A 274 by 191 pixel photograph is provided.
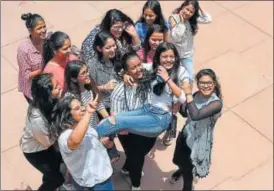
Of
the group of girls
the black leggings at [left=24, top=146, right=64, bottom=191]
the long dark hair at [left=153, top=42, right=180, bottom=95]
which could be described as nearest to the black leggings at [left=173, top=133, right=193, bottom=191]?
the group of girls

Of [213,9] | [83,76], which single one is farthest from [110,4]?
[83,76]

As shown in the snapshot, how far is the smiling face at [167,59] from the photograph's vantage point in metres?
4.44

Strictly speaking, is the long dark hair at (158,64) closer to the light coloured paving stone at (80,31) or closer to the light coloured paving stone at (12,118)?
the light coloured paving stone at (12,118)

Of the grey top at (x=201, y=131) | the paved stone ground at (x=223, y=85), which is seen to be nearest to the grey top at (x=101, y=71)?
the grey top at (x=201, y=131)

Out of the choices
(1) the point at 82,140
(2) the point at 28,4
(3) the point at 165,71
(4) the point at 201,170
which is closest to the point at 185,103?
(3) the point at 165,71

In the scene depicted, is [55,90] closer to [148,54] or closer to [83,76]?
[83,76]

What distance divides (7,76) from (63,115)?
3.06 m

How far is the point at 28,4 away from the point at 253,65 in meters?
3.52

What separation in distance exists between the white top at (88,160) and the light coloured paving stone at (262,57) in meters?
3.50

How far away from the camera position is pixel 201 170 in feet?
15.1

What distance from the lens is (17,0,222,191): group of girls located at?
13.6 ft

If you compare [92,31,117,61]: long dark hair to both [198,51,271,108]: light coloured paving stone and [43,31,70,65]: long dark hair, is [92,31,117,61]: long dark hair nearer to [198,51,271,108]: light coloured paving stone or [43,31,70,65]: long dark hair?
[43,31,70,65]: long dark hair

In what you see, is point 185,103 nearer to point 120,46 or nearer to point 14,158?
point 120,46

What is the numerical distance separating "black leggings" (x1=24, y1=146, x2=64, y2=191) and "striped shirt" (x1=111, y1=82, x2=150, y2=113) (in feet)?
2.22
